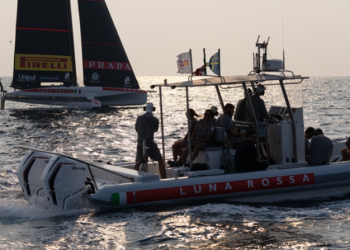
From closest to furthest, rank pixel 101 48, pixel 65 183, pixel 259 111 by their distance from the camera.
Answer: pixel 65 183 → pixel 259 111 → pixel 101 48

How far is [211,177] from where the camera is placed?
8.81 meters

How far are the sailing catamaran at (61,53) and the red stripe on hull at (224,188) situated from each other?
→ 29.5m

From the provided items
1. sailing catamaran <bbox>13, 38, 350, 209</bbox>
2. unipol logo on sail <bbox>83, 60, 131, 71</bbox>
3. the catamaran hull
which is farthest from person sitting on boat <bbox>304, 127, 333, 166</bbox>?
the catamaran hull

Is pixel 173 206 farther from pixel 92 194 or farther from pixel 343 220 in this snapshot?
pixel 343 220

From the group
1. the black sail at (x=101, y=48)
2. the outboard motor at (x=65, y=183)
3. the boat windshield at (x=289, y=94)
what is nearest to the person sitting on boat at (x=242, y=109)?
the boat windshield at (x=289, y=94)

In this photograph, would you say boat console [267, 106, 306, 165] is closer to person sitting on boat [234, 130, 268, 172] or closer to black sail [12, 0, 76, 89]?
person sitting on boat [234, 130, 268, 172]

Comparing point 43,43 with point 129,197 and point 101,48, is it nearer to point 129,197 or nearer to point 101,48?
point 101,48

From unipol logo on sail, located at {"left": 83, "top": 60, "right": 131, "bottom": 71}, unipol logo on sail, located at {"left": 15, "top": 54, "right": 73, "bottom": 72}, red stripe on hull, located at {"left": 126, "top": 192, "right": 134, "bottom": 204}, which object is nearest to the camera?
red stripe on hull, located at {"left": 126, "top": 192, "right": 134, "bottom": 204}

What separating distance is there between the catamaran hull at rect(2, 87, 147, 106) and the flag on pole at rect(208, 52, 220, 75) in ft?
97.5

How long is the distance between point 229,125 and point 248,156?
2.05 feet

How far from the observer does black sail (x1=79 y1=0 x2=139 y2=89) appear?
3678 cm

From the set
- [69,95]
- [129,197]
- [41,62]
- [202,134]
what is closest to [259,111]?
[202,134]

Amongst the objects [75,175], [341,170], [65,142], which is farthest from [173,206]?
[65,142]

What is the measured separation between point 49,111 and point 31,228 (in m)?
31.5
